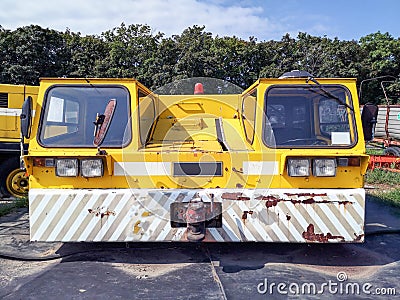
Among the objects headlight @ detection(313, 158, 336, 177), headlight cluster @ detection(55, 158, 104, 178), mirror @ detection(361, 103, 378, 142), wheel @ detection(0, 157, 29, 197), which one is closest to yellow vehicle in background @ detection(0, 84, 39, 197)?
wheel @ detection(0, 157, 29, 197)

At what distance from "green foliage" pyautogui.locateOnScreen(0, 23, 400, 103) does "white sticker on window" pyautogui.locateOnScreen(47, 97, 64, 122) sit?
14852mm

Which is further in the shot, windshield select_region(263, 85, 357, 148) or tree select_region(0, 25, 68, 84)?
tree select_region(0, 25, 68, 84)

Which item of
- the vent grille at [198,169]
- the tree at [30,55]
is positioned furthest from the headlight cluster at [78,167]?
the tree at [30,55]

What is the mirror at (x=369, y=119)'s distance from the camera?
3842 mm

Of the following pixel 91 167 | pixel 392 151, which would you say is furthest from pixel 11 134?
pixel 392 151

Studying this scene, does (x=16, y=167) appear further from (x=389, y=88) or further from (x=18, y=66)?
(x=389, y=88)

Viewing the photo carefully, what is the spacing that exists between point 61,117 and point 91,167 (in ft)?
2.32

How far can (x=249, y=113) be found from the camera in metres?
4.31

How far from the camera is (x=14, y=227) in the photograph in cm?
530

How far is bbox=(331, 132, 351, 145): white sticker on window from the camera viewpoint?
12.5 ft

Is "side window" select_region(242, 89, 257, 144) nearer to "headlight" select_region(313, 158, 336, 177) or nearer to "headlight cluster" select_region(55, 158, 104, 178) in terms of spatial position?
"headlight" select_region(313, 158, 336, 177)

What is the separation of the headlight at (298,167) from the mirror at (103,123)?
1707 mm

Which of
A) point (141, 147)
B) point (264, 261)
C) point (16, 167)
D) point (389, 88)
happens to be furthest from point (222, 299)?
point (389, 88)

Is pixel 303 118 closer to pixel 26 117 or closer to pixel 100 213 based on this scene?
pixel 100 213
